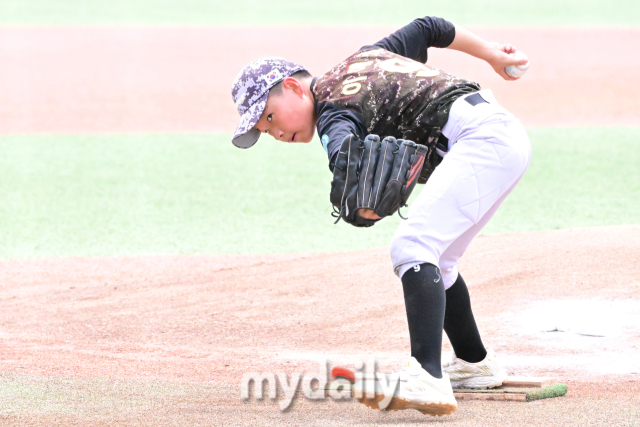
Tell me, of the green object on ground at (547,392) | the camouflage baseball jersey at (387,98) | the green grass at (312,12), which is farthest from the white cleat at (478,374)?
the green grass at (312,12)

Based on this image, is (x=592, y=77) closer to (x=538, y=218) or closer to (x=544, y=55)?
(x=544, y=55)

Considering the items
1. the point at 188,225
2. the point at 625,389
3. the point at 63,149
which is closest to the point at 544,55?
the point at 63,149

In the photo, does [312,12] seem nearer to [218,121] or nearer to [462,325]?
[218,121]

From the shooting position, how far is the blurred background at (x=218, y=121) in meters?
8.22

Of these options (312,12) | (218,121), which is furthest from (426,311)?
(312,12)

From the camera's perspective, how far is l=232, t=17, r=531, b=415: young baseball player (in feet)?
9.57

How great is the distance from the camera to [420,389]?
9.39 ft

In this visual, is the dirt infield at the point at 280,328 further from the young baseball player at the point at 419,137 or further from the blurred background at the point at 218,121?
the blurred background at the point at 218,121

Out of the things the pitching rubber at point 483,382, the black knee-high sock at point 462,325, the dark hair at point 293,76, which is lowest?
the pitching rubber at point 483,382

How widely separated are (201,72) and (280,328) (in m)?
14.5

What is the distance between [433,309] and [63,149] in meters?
10.1

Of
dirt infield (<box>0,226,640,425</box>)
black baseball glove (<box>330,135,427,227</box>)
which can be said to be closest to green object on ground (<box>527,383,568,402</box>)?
dirt infield (<box>0,226,640,425</box>)

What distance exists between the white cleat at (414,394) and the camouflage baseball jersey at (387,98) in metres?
0.82

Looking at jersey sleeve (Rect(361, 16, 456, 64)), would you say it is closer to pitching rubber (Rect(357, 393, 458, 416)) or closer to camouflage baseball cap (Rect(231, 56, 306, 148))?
camouflage baseball cap (Rect(231, 56, 306, 148))
